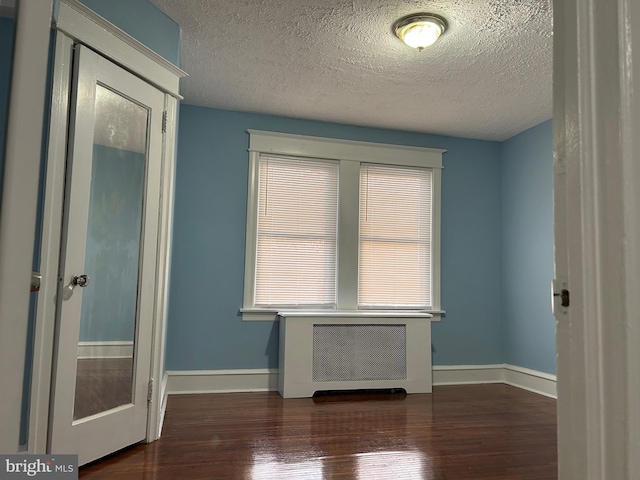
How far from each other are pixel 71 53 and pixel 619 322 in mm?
2590

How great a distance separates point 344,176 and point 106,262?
2639 millimetres

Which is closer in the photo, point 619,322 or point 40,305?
point 619,322

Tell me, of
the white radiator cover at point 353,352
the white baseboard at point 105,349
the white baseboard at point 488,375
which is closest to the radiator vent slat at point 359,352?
the white radiator cover at point 353,352

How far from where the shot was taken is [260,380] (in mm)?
4363

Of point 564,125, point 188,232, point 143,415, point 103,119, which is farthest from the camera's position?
point 188,232

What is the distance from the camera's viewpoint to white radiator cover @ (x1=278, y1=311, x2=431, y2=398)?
4148 mm

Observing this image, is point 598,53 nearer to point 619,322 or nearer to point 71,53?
point 619,322

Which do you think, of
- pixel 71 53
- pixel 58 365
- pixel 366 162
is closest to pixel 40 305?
pixel 58 365

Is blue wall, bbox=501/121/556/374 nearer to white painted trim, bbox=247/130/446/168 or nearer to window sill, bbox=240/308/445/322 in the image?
white painted trim, bbox=247/130/446/168

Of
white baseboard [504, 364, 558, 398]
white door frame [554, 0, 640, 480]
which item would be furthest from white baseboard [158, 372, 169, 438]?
white baseboard [504, 364, 558, 398]

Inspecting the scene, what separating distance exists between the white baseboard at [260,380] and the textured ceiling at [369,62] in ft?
7.83

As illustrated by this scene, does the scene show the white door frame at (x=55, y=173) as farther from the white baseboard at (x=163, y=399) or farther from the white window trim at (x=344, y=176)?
the white window trim at (x=344, y=176)

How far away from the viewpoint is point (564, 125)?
2.92 feet

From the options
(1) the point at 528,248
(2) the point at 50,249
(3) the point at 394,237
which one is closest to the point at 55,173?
(2) the point at 50,249
